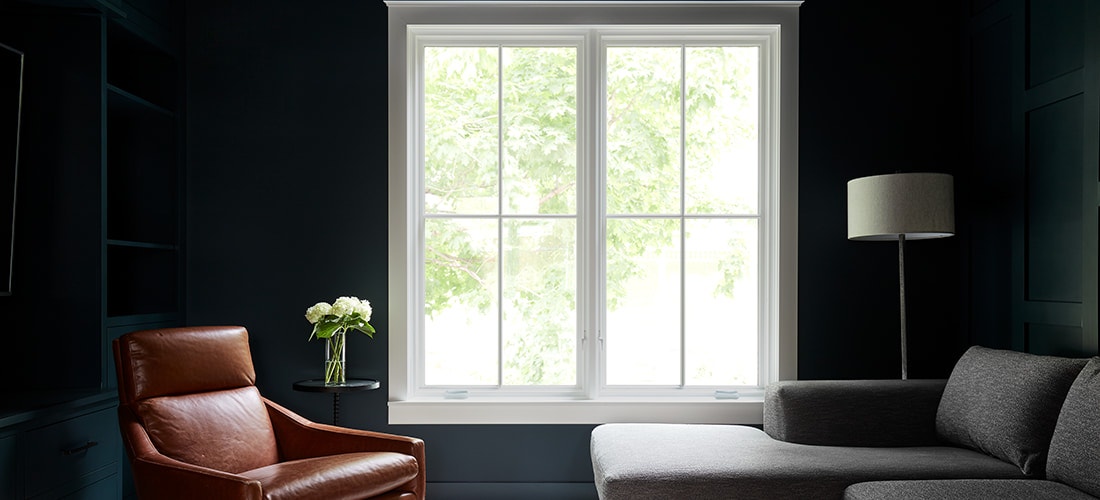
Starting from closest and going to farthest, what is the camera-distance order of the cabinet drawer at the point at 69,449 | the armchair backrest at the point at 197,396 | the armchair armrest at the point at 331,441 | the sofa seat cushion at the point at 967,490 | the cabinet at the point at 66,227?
the sofa seat cushion at the point at 967,490
the cabinet drawer at the point at 69,449
the armchair backrest at the point at 197,396
the armchair armrest at the point at 331,441
the cabinet at the point at 66,227

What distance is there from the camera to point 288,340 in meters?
3.86

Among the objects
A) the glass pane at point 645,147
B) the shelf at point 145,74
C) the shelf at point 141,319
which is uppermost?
the shelf at point 145,74

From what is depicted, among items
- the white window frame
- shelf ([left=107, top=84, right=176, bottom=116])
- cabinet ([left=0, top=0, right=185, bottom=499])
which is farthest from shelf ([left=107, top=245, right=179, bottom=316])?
the white window frame

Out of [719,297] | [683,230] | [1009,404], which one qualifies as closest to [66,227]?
[683,230]

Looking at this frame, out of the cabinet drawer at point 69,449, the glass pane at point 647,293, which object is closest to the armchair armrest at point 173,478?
the cabinet drawer at point 69,449

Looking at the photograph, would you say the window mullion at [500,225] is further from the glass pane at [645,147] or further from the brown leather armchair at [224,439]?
the brown leather armchair at [224,439]

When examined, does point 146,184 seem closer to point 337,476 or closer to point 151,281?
point 151,281

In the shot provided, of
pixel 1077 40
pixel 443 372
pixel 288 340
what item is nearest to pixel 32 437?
pixel 288 340

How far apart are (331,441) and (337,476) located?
47cm

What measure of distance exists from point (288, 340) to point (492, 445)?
1.10 m

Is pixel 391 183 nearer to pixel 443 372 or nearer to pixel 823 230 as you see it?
pixel 443 372

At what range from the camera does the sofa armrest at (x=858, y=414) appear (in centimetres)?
316

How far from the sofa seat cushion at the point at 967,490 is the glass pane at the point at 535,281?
167 cm

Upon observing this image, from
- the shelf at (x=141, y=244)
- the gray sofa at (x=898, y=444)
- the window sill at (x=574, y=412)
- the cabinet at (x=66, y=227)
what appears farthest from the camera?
the window sill at (x=574, y=412)
